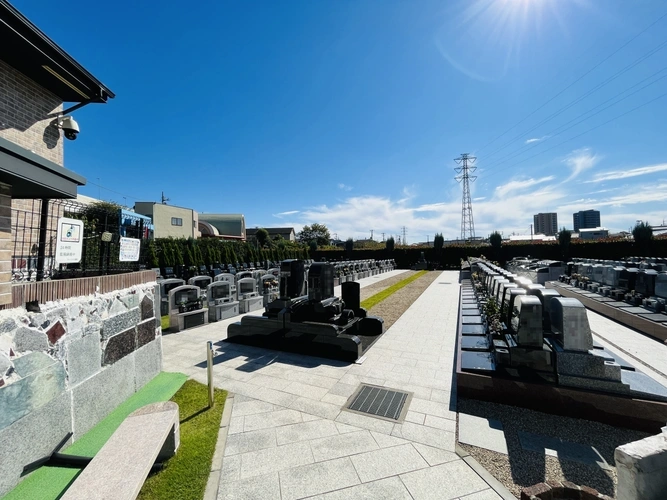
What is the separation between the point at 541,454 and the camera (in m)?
3.07

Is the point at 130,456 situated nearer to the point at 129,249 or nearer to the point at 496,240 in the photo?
the point at 129,249

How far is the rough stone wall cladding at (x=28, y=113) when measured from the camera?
5359 millimetres

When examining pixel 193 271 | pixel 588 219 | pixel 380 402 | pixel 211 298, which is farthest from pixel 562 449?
pixel 588 219

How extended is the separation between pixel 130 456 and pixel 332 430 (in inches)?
82.3

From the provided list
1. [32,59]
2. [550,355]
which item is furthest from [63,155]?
[550,355]

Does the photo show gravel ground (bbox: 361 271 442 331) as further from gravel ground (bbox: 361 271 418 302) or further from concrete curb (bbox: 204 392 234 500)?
concrete curb (bbox: 204 392 234 500)

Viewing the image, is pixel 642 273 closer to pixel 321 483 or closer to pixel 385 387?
pixel 385 387

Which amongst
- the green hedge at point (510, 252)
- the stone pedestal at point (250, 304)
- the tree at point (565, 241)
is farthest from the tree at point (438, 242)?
the stone pedestal at point (250, 304)

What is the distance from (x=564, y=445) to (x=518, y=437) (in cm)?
45

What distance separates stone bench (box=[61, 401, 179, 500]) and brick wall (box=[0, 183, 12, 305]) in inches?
63.2

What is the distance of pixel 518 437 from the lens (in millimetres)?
3363

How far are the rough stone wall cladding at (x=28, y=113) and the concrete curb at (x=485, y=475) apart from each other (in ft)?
26.4

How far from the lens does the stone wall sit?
254cm

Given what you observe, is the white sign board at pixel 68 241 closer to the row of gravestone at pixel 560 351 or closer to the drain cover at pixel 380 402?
the drain cover at pixel 380 402
